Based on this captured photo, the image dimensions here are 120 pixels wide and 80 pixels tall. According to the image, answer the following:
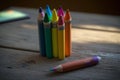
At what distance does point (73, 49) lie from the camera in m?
0.97

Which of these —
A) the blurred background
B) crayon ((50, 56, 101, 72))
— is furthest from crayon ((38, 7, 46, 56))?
the blurred background

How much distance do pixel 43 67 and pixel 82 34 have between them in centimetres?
35

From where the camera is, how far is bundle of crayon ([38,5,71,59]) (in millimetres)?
846

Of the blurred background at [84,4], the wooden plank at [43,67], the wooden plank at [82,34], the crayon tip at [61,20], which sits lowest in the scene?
the wooden plank at [43,67]

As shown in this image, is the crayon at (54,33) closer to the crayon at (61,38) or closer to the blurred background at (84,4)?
the crayon at (61,38)

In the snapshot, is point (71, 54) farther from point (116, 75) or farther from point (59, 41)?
point (116, 75)

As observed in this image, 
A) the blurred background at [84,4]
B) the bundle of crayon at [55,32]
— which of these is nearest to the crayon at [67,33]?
the bundle of crayon at [55,32]

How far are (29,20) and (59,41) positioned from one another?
0.48 m

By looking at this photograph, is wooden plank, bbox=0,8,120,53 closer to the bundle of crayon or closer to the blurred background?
the bundle of crayon

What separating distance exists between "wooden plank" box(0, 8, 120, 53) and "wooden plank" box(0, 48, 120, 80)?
0.19 feet

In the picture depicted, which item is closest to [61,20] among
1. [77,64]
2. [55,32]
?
[55,32]

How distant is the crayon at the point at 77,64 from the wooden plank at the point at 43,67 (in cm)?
2

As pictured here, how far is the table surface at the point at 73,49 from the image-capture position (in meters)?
0.79

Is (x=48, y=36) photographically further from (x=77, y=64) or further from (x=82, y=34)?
(x=82, y=34)
